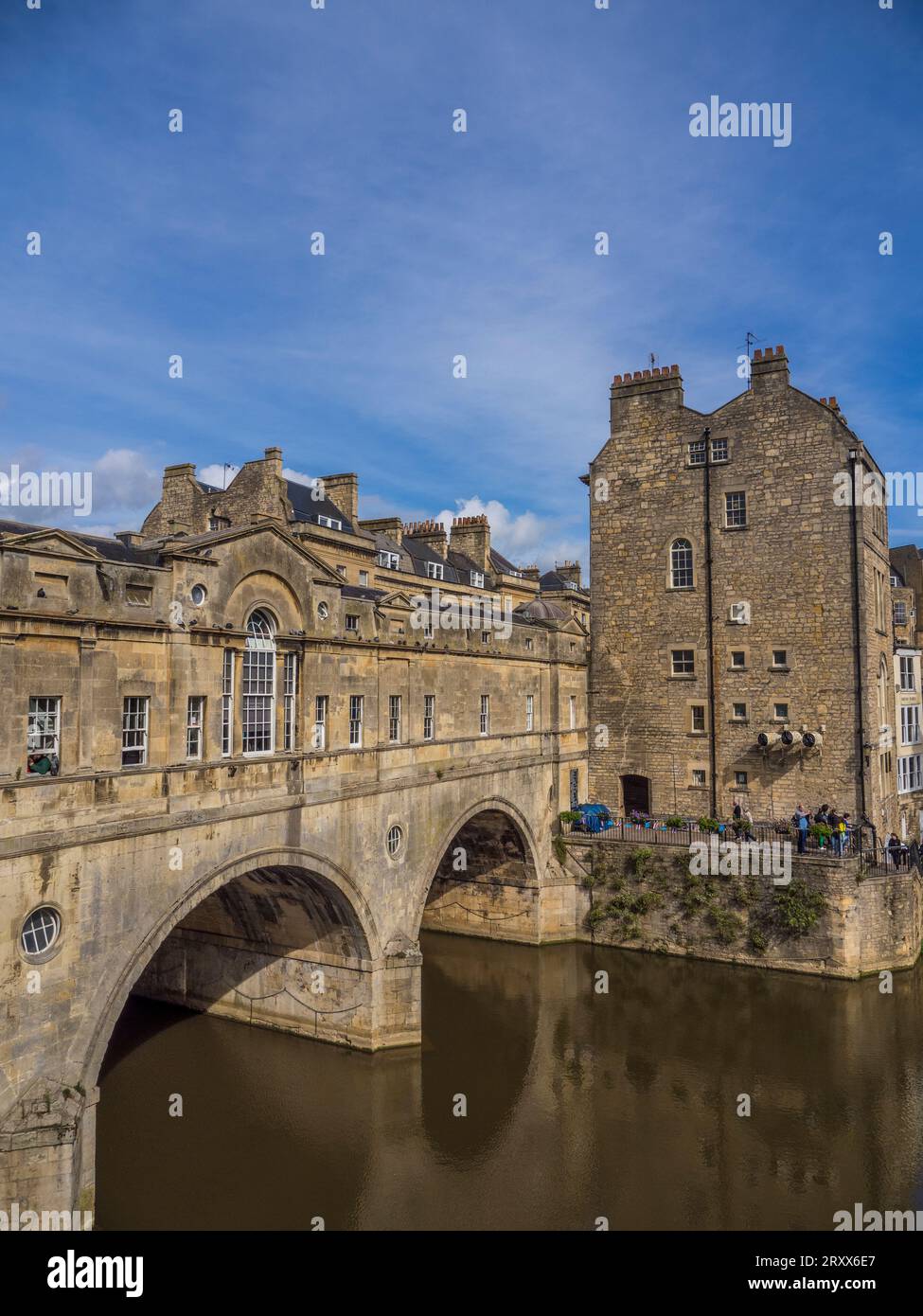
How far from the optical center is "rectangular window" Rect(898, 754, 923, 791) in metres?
33.2

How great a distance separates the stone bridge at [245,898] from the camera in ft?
38.8

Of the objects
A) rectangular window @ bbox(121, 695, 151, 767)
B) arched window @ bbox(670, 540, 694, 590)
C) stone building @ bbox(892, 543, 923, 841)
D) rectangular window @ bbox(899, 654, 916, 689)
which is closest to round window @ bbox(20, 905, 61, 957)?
rectangular window @ bbox(121, 695, 151, 767)

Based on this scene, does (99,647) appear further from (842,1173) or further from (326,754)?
(842,1173)

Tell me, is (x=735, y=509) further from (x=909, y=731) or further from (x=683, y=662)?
(x=909, y=731)

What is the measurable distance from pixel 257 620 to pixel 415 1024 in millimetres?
10584

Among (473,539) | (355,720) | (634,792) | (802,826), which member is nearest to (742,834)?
(802,826)

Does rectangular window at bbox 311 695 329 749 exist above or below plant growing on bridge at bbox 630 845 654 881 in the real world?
above

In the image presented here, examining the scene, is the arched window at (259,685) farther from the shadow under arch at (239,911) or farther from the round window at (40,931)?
the round window at (40,931)

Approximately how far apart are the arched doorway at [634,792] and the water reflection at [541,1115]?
26.9ft

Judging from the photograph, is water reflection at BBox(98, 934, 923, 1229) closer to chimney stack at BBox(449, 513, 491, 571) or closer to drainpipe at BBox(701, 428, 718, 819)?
drainpipe at BBox(701, 428, 718, 819)

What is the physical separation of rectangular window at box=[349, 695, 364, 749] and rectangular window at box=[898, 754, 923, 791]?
23.7 metres

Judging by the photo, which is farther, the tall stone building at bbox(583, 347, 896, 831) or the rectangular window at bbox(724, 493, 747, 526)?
the rectangular window at bbox(724, 493, 747, 526)
